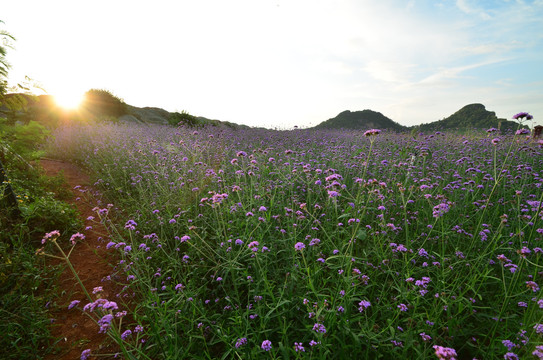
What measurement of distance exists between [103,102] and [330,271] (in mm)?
28883

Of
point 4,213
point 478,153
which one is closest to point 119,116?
point 4,213

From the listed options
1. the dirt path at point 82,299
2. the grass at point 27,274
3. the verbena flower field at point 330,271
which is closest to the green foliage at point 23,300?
the grass at point 27,274

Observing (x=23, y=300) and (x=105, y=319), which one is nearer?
(x=105, y=319)

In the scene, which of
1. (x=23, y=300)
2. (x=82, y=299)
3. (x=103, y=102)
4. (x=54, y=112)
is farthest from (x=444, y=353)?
(x=103, y=102)

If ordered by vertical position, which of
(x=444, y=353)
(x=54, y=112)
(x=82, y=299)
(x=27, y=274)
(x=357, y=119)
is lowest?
(x=82, y=299)

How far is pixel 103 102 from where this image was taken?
24469 millimetres

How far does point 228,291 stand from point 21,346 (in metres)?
1.96

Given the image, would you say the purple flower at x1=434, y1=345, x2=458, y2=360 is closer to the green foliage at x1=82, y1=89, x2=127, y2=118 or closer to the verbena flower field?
the verbena flower field

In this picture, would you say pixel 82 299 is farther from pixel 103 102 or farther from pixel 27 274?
pixel 103 102

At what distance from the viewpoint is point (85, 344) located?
2461mm

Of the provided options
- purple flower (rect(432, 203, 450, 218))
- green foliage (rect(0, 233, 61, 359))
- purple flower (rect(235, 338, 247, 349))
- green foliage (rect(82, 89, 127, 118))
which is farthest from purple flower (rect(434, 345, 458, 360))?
green foliage (rect(82, 89, 127, 118))

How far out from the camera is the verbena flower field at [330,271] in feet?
6.17

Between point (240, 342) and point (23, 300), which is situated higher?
point (240, 342)

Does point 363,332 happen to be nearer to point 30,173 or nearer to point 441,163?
point 441,163
